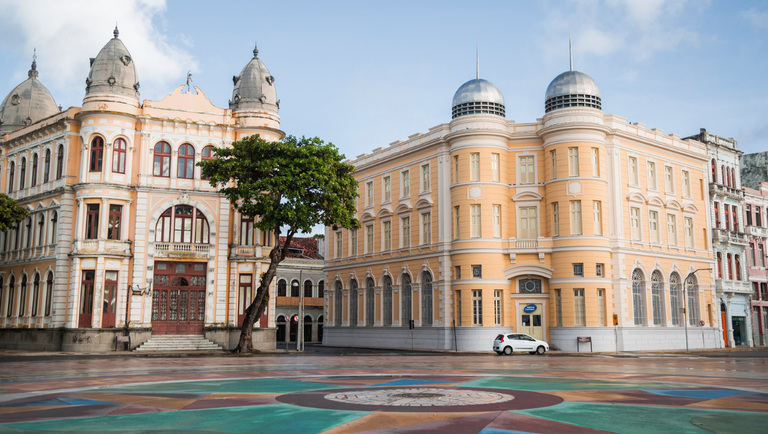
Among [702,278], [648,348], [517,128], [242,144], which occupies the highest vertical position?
[517,128]

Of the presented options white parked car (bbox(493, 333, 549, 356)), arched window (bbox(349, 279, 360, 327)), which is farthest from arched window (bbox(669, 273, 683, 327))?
arched window (bbox(349, 279, 360, 327))

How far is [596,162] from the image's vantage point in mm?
44781

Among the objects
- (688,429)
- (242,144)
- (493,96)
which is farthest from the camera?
(493,96)

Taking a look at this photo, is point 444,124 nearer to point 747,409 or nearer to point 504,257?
point 504,257

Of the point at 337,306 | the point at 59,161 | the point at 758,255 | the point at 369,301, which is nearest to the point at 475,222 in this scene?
the point at 369,301

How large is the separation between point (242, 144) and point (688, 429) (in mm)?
31444

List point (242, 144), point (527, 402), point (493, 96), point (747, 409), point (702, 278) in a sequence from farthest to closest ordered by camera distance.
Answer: point (702, 278) < point (493, 96) < point (242, 144) < point (527, 402) < point (747, 409)

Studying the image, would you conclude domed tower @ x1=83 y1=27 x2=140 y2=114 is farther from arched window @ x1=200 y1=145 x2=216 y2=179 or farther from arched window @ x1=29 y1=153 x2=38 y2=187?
arched window @ x1=29 y1=153 x2=38 y2=187

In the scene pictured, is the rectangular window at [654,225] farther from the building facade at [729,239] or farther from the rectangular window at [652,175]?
the building facade at [729,239]

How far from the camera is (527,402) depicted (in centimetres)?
1400

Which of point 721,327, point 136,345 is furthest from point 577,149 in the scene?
point 136,345

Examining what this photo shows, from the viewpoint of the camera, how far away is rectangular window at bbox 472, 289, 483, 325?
146 feet

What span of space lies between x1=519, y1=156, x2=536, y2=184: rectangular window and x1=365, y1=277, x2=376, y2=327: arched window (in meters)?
16.0

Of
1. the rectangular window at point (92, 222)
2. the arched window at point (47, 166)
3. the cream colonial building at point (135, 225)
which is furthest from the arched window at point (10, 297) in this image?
the rectangular window at point (92, 222)
